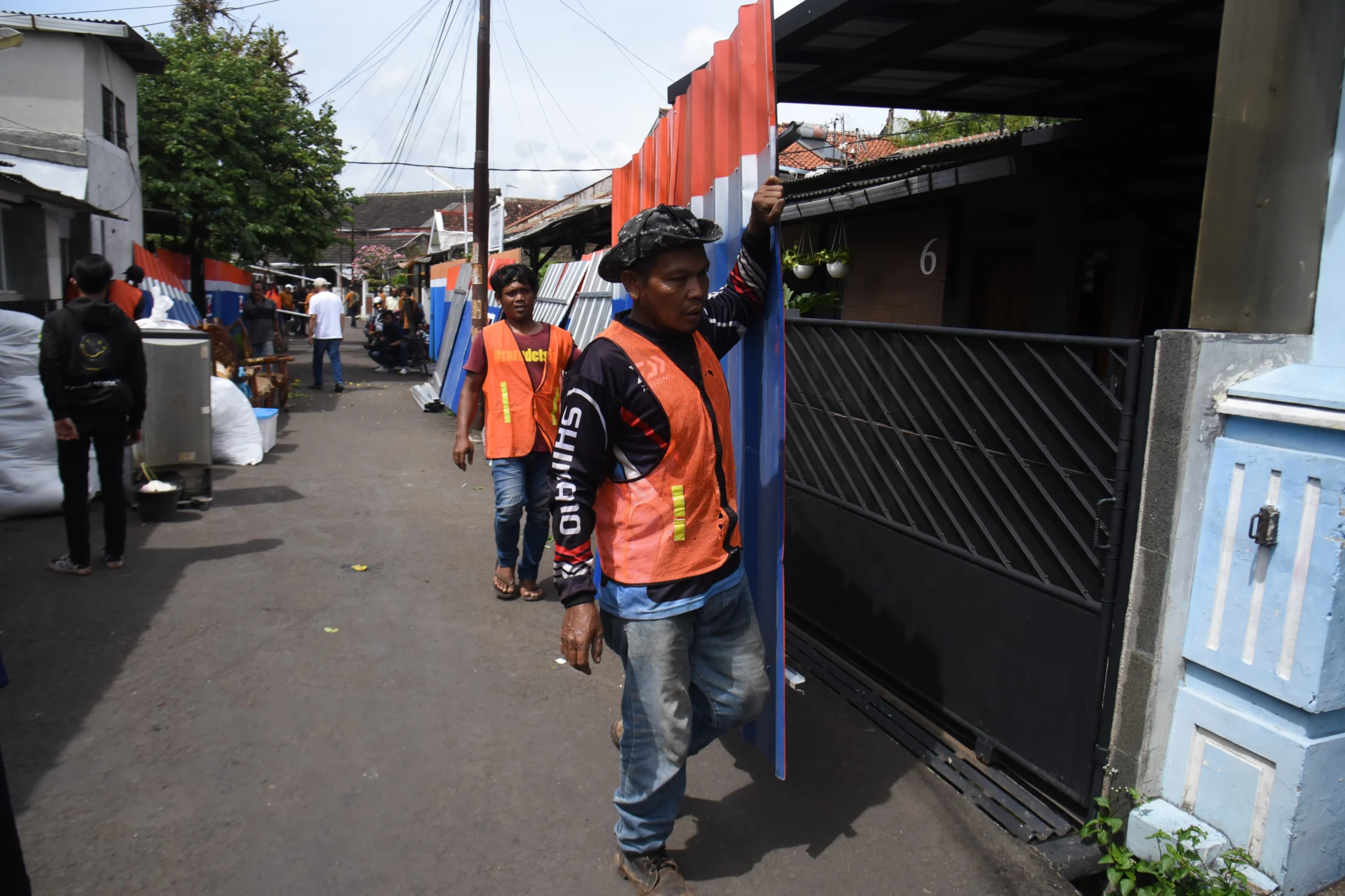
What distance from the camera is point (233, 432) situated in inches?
374

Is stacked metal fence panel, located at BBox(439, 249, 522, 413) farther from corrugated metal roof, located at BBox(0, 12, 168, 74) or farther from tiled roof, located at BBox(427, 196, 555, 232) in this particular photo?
tiled roof, located at BBox(427, 196, 555, 232)

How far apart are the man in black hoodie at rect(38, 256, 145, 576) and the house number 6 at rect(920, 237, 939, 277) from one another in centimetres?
743

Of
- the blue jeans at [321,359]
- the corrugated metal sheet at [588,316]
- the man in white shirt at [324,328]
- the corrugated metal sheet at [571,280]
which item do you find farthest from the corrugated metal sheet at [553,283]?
the blue jeans at [321,359]

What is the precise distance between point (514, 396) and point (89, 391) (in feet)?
8.34

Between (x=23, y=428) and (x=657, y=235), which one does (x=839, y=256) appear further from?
(x=657, y=235)

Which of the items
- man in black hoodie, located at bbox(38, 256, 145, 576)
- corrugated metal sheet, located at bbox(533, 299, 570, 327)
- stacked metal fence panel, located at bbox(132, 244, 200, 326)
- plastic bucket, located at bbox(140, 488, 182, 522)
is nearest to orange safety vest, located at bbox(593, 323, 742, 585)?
man in black hoodie, located at bbox(38, 256, 145, 576)

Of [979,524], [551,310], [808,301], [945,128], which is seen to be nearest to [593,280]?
[551,310]

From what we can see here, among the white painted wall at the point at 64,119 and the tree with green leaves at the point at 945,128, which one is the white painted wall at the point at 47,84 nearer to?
the white painted wall at the point at 64,119

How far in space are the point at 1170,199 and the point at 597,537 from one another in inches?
263

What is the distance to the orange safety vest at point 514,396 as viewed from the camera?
5.25 meters

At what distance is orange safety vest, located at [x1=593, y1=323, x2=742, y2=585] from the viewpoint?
108 inches

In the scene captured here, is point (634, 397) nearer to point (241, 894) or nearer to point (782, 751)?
point (782, 751)

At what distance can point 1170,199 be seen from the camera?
7.50 m

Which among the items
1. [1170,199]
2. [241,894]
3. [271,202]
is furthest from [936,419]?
[271,202]
